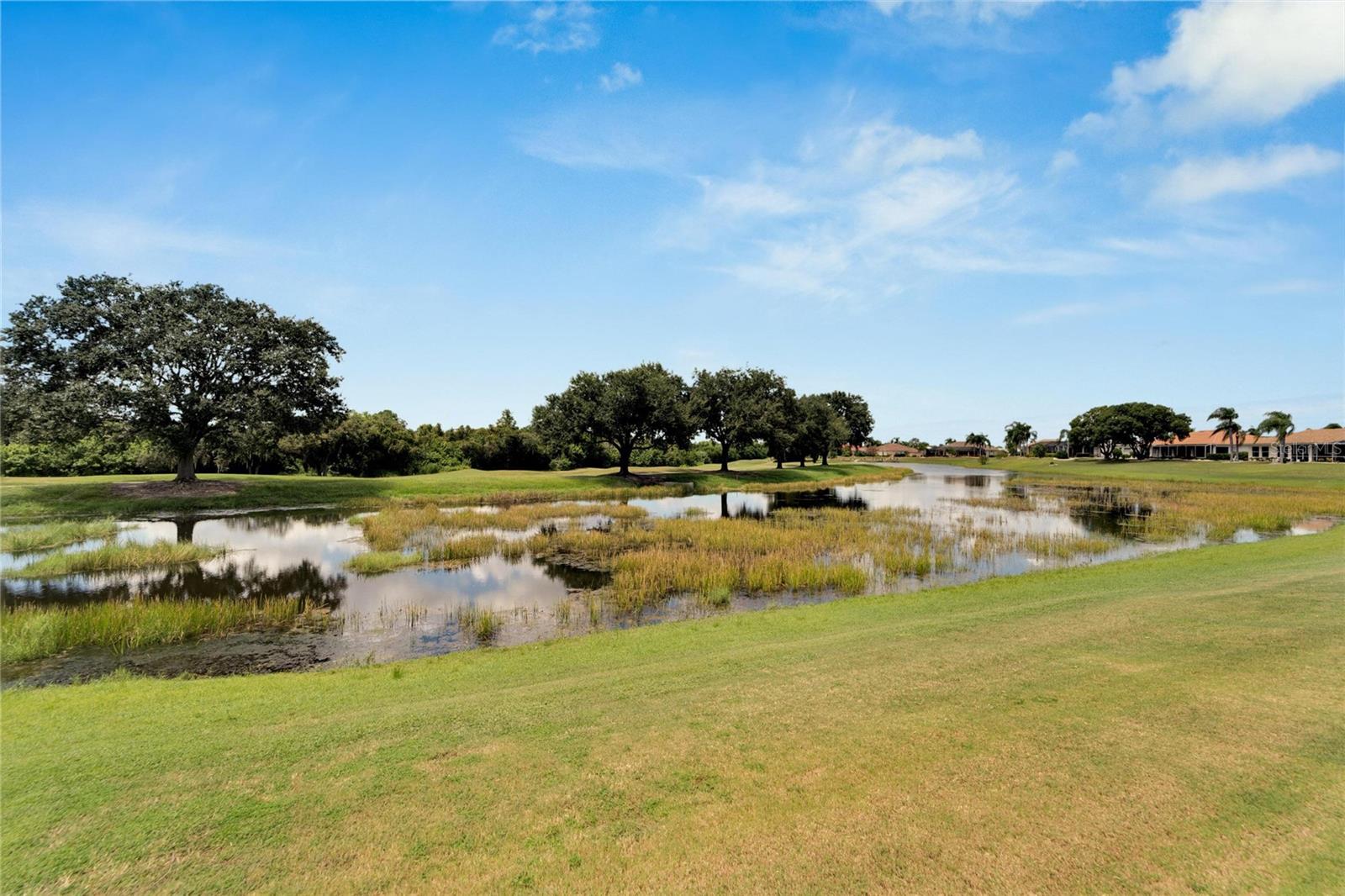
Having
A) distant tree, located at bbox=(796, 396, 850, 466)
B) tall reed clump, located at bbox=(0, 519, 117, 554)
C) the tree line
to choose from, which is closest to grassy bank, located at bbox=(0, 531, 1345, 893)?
tall reed clump, located at bbox=(0, 519, 117, 554)

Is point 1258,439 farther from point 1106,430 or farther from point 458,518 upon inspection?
point 458,518

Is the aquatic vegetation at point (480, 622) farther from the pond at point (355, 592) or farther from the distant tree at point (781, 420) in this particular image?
the distant tree at point (781, 420)

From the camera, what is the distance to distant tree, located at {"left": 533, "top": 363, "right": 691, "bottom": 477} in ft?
213

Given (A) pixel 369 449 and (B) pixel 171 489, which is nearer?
(B) pixel 171 489

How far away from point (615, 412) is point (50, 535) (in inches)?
1798

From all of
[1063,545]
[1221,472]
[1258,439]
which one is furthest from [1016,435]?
[1063,545]

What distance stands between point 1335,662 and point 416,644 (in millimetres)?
16035

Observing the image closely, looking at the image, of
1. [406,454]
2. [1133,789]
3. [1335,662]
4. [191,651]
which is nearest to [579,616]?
[191,651]

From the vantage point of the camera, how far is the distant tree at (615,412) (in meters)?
64.9

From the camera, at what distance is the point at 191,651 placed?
1271 centimetres

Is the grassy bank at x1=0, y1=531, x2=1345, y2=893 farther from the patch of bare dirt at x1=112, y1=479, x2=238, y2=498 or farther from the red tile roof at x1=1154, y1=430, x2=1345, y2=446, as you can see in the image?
the red tile roof at x1=1154, y1=430, x2=1345, y2=446

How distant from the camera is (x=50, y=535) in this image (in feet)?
81.3

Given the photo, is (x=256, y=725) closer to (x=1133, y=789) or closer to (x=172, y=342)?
(x=1133, y=789)

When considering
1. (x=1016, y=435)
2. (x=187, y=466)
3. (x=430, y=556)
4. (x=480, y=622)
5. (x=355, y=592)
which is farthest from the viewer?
(x=1016, y=435)
